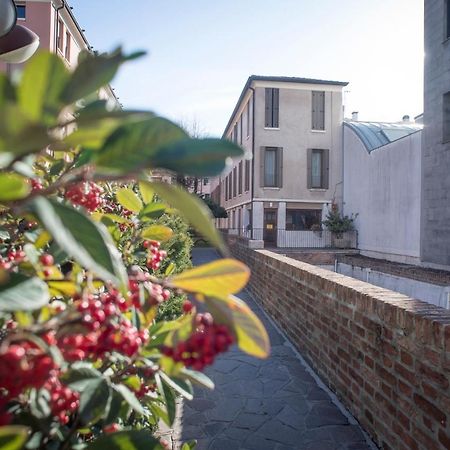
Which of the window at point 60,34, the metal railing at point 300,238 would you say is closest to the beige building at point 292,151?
the metal railing at point 300,238

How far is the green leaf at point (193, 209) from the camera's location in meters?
0.56

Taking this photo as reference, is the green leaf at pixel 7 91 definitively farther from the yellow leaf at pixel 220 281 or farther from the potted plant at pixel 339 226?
the potted plant at pixel 339 226

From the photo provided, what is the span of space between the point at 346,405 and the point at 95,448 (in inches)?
148

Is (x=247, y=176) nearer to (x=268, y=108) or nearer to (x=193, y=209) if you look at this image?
(x=268, y=108)

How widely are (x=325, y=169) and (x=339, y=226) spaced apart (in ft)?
12.8

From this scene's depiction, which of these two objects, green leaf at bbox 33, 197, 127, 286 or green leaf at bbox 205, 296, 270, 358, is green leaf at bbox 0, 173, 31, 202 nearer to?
green leaf at bbox 33, 197, 127, 286

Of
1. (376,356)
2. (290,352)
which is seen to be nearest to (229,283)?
(376,356)

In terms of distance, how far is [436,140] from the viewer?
1397 cm

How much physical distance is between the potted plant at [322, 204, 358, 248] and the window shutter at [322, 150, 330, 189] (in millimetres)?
2403

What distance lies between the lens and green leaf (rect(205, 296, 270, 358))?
0.74m

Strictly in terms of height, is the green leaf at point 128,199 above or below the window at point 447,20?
below

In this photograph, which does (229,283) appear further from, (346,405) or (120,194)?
(346,405)

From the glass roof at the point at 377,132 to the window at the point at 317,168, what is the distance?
7.11 ft

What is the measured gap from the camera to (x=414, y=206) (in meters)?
15.8
